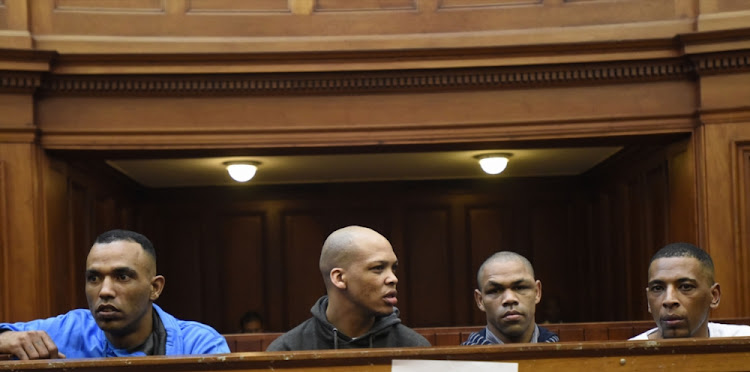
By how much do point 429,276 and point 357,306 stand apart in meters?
6.41

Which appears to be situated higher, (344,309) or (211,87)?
(211,87)

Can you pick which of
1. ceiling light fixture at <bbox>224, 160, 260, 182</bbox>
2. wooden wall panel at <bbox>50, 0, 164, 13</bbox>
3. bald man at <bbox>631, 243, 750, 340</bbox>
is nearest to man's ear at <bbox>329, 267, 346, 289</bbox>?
bald man at <bbox>631, 243, 750, 340</bbox>

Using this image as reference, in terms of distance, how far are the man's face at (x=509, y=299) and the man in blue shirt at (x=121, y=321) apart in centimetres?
137

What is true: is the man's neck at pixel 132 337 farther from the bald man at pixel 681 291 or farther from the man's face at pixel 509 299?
the bald man at pixel 681 291

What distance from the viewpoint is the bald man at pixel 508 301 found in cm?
407

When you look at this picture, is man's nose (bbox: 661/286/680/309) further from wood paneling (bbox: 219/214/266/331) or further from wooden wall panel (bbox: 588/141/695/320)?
wood paneling (bbox: 219/214/266/331)

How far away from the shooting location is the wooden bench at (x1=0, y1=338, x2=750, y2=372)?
2.16m

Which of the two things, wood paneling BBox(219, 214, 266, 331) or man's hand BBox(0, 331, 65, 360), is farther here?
wood paneling BBox(219, 214, 266, 331)

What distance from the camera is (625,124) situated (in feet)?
21.2

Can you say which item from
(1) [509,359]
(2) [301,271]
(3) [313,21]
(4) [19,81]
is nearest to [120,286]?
(1) [509,359]

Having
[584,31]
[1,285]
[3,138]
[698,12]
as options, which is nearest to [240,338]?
[1,285]

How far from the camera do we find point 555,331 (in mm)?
5836

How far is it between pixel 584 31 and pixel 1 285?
420 cm

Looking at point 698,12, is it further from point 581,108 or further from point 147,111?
point 147,111
